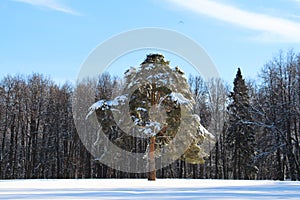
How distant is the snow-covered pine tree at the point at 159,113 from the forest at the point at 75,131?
13020mm

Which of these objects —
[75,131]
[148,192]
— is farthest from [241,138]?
[148,192]

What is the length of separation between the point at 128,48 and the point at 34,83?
19.9 metres

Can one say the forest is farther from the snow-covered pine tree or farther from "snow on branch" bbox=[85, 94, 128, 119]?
"snow on branch" bbox=[85, 94, 128, 119]

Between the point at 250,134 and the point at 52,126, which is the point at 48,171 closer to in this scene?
Result: the point at 52,126

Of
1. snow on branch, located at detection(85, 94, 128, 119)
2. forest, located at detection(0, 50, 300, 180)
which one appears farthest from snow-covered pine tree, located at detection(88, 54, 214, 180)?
forest, located at detection(0, 50, 300, 180)

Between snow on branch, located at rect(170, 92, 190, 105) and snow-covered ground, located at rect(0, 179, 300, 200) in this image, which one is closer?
snow-covered ground, located at rect(0, 179, 300, 200)

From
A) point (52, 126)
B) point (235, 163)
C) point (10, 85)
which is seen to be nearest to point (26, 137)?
point (52, 126)

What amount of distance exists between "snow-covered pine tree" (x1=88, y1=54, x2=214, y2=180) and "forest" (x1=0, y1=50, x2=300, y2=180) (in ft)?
42.7

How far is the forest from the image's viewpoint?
35.6 meters

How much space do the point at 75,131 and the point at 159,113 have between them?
19338 millimetres

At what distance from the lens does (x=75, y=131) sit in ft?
128

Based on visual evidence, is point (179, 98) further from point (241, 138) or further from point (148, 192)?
point (241, 138)

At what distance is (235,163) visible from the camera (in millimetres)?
35812

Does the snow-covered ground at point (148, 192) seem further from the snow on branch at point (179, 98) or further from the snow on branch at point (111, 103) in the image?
the snow on branch at point (111, 103)
